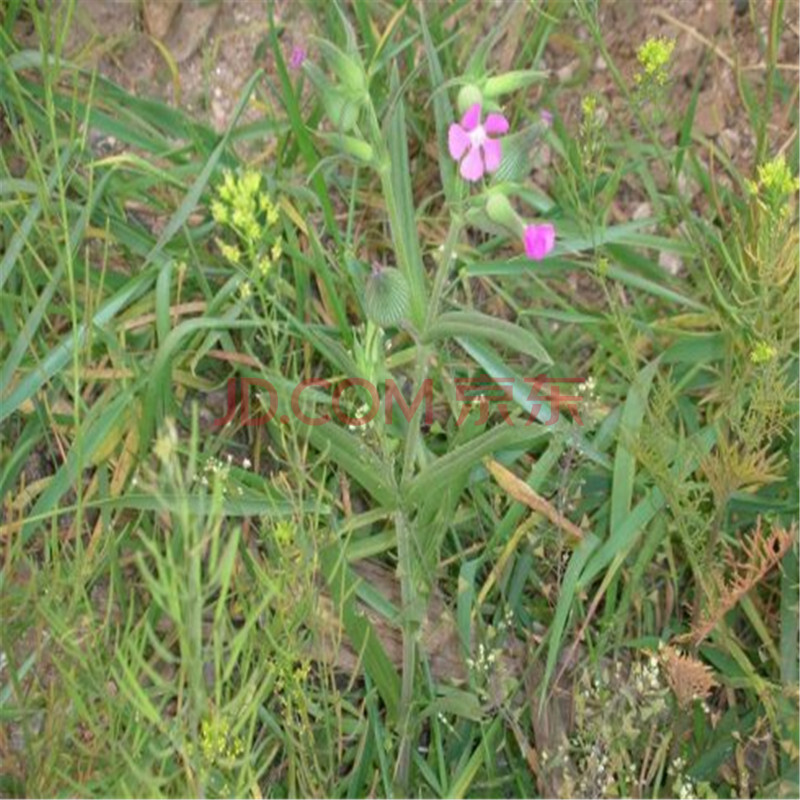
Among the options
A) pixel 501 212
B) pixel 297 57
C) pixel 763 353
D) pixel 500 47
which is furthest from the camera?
pixel 500 47

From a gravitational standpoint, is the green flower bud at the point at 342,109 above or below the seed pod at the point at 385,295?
above

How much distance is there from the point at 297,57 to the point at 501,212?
17.8 inches

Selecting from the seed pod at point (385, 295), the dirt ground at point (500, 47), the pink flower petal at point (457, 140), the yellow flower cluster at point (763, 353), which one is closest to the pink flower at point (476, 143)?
the pink flower petal at point (457, 140)

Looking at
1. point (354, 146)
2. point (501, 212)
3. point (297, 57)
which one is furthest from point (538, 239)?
point (297, 57)

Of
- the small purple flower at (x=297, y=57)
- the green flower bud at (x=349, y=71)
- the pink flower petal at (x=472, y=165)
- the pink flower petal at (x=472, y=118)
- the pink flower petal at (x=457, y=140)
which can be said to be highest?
the green flower bud at (x=349, y=71)

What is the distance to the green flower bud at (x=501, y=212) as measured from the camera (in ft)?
4.53

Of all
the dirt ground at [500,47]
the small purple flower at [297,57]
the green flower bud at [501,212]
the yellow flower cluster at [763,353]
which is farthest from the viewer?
the dirt ground at [500,47]

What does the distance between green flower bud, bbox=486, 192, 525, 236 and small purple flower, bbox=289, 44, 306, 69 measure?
40 cm

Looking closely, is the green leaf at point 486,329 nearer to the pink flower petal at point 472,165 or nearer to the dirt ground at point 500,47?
the pink flower petal at point 472,165

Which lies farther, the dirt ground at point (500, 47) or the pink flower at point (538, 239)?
the dirt ground at point (500, 47)

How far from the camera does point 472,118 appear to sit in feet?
4.58

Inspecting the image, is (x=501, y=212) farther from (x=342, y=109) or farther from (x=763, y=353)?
(x=763, y=353)

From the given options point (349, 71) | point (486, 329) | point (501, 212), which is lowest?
point (486, 329)

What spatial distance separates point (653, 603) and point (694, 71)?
62 centimetres
